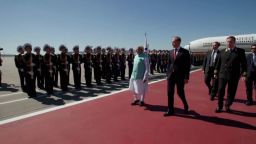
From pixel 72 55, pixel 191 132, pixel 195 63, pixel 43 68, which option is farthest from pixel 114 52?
pixel 195 63

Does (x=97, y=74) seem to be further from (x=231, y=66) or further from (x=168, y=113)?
(x=231, y=66)

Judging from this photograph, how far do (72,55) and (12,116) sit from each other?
6.06m

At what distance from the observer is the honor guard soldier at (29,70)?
32.9 feet

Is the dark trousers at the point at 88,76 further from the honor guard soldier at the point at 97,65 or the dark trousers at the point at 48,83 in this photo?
the dark trousers at the point at 48,83

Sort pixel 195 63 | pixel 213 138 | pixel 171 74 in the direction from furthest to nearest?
pixel 195 63 < pixel 171 74 < pixel 213 138

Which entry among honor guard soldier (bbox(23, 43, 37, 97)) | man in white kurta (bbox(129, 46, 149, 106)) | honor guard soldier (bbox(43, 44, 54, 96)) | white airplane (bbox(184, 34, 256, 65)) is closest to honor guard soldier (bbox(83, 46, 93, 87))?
honor guard soldier (bbox(43, 44, 54, 96))

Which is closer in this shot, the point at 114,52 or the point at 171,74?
the point at 171,74

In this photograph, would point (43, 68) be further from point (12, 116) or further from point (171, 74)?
point (171, 74)

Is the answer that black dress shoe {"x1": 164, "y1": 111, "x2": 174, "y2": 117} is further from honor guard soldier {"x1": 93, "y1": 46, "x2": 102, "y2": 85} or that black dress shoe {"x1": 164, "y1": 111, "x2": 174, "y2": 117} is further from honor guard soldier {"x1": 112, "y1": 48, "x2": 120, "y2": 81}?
honor guard soldier {"x1": 112, "y1": 48, "x2": 120, "y2": 81}

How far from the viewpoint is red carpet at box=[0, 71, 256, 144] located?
5.23 m

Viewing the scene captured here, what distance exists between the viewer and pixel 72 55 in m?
12.9

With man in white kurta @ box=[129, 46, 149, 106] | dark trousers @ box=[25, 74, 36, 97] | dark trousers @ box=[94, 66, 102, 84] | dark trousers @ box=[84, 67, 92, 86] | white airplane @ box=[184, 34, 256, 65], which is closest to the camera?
man in white kurta @ box=[129, 46, 149, 106]

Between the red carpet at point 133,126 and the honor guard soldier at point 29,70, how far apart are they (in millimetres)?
2689

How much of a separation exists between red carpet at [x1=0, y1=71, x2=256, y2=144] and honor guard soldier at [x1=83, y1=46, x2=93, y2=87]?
188 inches
